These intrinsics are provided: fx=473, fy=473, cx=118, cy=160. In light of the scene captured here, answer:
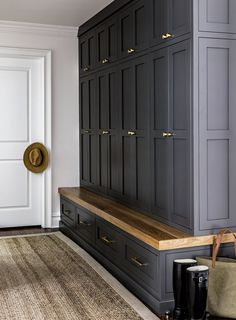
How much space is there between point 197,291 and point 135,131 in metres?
1.61

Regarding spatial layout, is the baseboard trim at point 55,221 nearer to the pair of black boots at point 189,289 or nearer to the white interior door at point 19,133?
the white interior door at point 19,133

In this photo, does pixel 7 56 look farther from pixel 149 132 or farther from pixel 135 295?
pixel 135 295

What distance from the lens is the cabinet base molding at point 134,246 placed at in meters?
3.02

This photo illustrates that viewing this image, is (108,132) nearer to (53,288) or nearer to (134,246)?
(134,246)

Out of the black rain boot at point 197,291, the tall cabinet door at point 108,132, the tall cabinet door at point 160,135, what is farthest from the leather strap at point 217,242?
the tall cabinet door at point 108,132

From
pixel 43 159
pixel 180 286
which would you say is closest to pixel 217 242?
pixel 180 286

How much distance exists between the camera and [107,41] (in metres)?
4.68

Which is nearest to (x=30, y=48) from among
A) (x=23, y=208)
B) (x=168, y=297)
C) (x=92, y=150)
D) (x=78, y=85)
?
(x=78, y=85)

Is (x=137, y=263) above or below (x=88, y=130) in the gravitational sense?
below

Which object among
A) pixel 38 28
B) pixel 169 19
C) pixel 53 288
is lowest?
pixel 53 288

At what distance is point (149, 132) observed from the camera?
12.2 ft

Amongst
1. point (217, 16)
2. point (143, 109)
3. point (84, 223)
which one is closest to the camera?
point (217, 16)

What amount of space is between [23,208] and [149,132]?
8.30ft

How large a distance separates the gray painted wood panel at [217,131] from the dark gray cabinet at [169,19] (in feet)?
0.69
